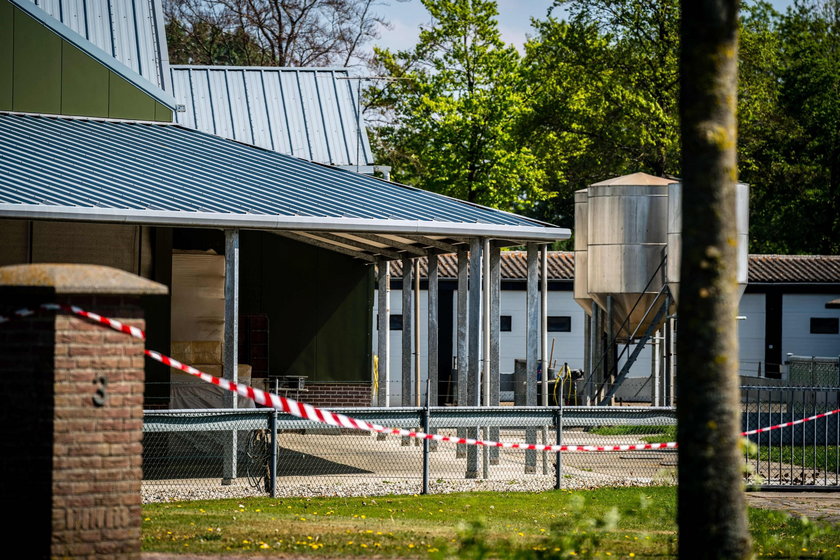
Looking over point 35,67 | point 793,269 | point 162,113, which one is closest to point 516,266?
point 793,269

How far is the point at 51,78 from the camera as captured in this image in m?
20.2

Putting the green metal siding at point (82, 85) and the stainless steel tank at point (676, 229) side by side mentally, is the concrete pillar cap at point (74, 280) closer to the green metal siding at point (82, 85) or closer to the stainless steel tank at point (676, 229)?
the green metal siding at point (82, 85)

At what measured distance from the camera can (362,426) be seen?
44.5ft

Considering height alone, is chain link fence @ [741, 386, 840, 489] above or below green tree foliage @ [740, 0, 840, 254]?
below

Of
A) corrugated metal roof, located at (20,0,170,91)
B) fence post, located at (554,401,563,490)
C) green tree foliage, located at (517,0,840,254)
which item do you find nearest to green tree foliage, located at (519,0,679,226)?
green tree foliage, located at (517,0,840,254)

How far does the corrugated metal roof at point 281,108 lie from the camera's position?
24.9 metres

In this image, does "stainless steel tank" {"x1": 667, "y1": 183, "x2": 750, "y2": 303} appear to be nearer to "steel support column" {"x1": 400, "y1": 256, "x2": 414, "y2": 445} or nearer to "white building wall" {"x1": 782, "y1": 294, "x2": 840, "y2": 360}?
"steel support column" {"x1": 400, "y1": 256, "x2": 414, "y2": 445}

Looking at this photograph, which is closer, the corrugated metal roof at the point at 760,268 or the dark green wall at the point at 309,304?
the dark green wall at the point at 309,304

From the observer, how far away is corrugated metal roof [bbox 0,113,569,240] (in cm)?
1512

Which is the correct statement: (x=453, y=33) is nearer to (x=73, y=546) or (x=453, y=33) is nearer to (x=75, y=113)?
(x=75, y=113)

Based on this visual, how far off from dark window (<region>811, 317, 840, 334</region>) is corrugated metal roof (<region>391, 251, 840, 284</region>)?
1261 millimetres

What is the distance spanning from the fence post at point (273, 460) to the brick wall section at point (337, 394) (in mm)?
9602

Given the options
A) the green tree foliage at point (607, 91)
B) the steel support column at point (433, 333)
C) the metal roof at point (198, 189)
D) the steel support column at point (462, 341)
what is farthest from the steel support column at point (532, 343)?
the green tree foliage at point (607, 91)

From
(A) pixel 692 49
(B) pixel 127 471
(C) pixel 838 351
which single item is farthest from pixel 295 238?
(C) pixel 838 351
